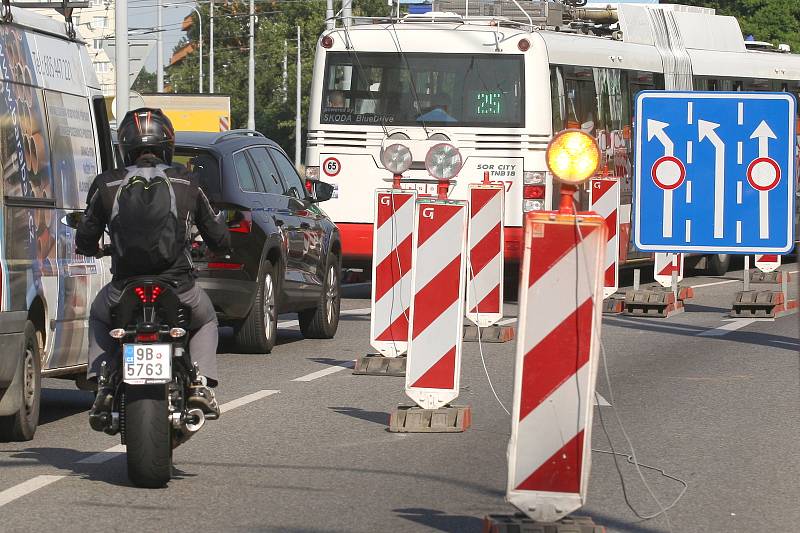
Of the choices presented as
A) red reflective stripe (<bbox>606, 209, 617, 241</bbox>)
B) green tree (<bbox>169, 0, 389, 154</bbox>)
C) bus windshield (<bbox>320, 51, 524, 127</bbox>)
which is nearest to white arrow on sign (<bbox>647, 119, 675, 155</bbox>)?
red reflective stripe (<bbox>606, 209, 617, 241</bbox>)

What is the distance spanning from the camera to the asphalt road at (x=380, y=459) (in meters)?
7.91

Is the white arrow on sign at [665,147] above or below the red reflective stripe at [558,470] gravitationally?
above

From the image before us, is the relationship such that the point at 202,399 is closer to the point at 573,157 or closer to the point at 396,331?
the point at 573,157

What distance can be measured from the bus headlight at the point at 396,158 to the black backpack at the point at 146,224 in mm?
6015

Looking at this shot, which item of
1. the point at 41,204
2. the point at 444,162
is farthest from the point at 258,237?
the point at 41,204

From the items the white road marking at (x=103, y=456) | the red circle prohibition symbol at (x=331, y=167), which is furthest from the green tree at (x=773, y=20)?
the white road marking at (x=103, y=456)

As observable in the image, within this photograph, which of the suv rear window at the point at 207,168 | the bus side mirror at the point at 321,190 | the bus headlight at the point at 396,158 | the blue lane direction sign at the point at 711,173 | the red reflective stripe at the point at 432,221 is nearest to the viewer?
the blue lane direction sign at the point at 711,173

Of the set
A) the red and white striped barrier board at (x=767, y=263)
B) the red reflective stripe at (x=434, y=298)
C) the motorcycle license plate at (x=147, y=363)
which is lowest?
the red and white striped barrier board at (x=767, y=263)

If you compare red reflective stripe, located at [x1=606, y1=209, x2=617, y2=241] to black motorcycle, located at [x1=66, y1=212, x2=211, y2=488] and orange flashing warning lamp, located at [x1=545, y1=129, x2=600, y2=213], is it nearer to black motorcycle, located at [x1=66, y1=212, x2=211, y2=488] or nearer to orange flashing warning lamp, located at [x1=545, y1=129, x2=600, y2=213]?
black motorcycle, located at [x1=66, y1=212, x2=211, y2=488]

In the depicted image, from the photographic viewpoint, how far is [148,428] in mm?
8242

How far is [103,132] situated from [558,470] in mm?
5890

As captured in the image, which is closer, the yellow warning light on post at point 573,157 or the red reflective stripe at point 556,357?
the yellow warning light on post at point 573,157

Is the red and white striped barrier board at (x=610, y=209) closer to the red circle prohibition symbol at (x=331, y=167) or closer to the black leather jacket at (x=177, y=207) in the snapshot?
the red circle prohibition symbol at (x=331, y=167)

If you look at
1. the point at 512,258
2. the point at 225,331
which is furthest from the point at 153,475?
the point at 512,258
